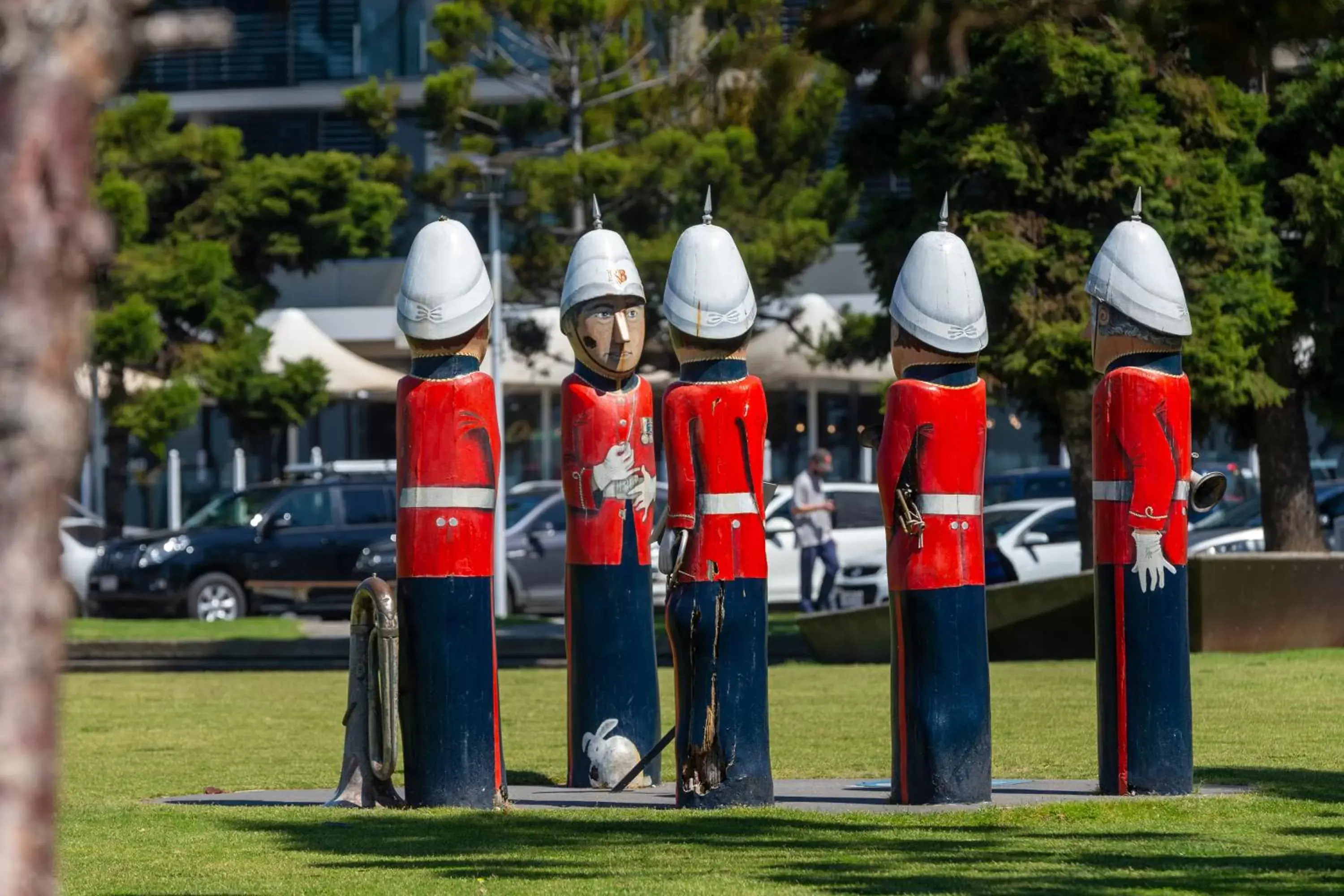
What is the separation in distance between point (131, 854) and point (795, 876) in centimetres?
248

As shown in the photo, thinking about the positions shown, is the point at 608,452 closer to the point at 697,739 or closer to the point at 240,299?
the point at 697,739

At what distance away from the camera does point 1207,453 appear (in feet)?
127

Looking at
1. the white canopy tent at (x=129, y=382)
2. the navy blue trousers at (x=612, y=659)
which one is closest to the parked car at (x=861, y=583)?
the white canopy tent at (x=129, y=382)

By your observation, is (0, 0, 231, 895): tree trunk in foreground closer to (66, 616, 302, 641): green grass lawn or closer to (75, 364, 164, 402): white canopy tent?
(66, 616, 302, 641): green grass lawn

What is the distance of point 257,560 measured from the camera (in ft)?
86.1

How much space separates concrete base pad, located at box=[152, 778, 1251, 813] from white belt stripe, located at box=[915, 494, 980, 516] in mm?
1195

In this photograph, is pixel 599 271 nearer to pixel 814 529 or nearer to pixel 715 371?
pixel 715 371

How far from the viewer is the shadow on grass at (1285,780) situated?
9.36 metres

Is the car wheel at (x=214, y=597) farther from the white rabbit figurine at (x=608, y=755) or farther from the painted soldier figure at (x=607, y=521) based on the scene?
the white rabbit figurine at (x=608, y=755)

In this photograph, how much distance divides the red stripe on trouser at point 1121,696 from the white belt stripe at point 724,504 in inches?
62.7

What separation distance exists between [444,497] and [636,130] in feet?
81.0

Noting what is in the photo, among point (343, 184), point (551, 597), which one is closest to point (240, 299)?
point (343, 184)

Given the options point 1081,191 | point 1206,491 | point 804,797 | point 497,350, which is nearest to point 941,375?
point 1206,491

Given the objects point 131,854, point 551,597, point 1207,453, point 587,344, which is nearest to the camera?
point 131,854
